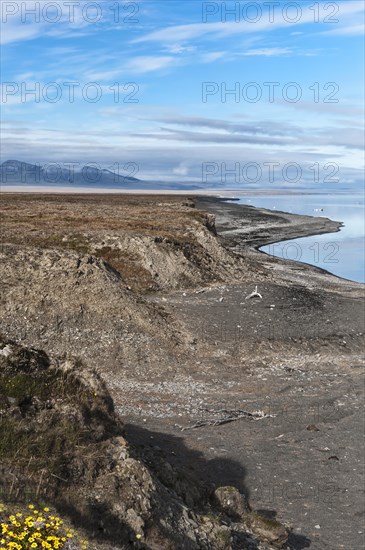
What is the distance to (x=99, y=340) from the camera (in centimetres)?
2889

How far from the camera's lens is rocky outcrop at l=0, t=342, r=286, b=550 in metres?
11.4

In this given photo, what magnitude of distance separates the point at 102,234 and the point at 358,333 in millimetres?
19095

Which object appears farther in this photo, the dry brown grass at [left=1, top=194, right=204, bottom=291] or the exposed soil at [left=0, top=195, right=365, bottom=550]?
the dry brown grass at [left=1, top=194, right=204, bottom=291]

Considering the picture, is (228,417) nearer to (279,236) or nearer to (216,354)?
(216,354)

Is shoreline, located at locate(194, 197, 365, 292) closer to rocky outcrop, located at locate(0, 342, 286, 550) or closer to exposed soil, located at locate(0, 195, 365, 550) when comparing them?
exposed soil, located at locate(0, 195, 365, 550)

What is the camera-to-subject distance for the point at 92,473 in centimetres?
1237

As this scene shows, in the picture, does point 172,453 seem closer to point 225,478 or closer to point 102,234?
point 225,478

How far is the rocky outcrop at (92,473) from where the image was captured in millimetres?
11375

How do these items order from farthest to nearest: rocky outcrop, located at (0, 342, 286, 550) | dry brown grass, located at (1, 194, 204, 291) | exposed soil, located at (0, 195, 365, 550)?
dry brown grass, located at (1, 194, 204, 291) → exposed soil, located at (0, 195, 365, 550) → rocky outcrop, located at (0, 342, 286, 550)

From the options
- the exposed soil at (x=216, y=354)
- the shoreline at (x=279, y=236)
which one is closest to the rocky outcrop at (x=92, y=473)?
the exposed soil at (x=216, y=354)

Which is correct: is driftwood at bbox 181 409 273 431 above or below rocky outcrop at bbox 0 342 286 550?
below

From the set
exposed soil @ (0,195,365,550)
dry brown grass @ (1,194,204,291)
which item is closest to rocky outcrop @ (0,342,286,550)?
exposed soil @ (0,195,365,550)

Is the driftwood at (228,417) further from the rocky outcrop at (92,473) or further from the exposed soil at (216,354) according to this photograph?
the rocky outcrop at (92,473)

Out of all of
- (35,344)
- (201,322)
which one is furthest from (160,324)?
(35,344)
